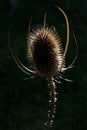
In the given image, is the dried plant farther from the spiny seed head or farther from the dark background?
the dark background

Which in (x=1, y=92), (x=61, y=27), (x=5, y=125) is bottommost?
(x=5, y=125)

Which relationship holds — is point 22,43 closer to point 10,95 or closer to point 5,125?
point 10,95

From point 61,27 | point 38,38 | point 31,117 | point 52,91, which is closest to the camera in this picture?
point 52,91

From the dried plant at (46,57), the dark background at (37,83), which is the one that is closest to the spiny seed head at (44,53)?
the dried plant at (46,57)

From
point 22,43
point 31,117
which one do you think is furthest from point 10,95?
point 22,43

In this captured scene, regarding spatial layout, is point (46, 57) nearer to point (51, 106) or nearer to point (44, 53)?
point (44, 53)

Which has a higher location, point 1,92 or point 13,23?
point 13,23

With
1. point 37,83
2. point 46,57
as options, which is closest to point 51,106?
point 46,57
